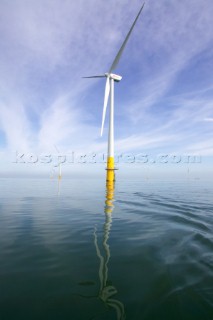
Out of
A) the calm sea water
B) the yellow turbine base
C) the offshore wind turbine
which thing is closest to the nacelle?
the offshore wind turbine

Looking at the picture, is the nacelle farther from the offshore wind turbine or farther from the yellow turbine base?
the yellow turbine base

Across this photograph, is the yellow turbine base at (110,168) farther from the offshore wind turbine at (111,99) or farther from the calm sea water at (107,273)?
the calm sea water at (107,273)

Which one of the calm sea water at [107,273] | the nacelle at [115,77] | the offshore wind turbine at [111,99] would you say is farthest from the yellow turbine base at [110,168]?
the calm sea water at [107,273]

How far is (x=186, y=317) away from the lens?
4684mm

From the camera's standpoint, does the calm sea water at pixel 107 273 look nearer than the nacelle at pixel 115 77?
Yes

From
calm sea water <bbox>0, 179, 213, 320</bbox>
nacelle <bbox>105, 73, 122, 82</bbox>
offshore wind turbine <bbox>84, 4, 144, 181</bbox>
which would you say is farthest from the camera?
nacelle <bbox>105, 73, 122, 82</bbox>

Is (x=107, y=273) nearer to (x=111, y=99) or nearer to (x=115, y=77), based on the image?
(x=111, y=99)

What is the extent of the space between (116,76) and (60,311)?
72277 mm

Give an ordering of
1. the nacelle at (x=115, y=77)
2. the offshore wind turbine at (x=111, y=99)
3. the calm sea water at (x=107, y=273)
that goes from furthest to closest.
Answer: the nacelle at (x=115, y=77)
the offshore wind turbine at (x=111, y=99)
the calm sea water at (x=107, y=273)

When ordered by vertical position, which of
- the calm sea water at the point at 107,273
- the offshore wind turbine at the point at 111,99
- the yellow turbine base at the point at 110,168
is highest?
the offshore wind turbine at the point at 111,99

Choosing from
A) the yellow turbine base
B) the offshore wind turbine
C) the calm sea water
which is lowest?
the calm sea water

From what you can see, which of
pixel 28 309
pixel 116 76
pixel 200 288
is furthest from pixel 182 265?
pixel 116 76

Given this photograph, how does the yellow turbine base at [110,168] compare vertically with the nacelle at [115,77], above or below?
below

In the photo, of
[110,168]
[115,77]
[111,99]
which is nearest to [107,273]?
[110,168]
